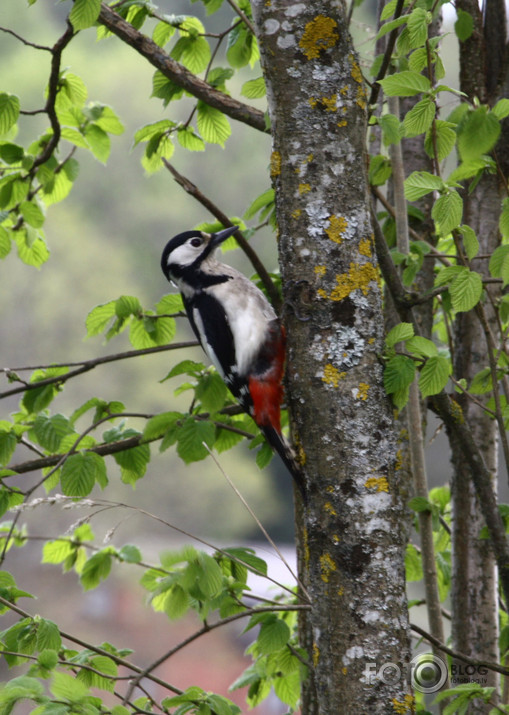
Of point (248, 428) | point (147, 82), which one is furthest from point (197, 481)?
point (248, 428)

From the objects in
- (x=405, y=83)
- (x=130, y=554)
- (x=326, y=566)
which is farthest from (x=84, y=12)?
(x=130, y=554)

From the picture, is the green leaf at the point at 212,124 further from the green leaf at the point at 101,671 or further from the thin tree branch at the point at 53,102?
the green leaf at the point at 101,671

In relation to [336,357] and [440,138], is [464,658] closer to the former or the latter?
[336,357]

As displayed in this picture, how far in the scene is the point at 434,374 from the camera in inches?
54.1

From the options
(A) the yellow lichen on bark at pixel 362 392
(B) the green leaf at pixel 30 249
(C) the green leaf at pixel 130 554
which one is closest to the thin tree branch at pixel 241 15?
(B) the green leaf at pixel 30 249

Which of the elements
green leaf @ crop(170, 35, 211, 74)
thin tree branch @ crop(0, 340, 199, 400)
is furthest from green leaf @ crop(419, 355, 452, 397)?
green leaf @ crop(170, 35, 211, 74)

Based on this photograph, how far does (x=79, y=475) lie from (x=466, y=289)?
3.06 ft

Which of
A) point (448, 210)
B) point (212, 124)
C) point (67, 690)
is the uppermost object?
point (212, 124)

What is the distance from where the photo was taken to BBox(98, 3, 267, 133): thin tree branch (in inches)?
74.1

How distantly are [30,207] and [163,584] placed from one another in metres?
1.36

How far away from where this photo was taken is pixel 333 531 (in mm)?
1263

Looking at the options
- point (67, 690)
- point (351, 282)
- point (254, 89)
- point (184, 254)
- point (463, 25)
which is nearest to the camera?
point (67, 690)

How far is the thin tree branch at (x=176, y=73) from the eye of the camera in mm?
1883

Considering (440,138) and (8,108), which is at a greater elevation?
(8,108)
